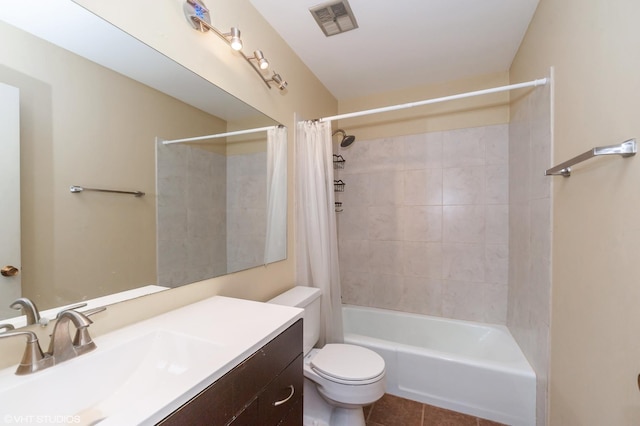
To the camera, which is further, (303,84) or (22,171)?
(303,84)

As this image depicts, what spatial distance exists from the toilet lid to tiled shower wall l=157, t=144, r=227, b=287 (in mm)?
783

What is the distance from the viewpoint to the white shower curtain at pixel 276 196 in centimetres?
166

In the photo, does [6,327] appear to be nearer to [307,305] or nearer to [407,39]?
[307,305]

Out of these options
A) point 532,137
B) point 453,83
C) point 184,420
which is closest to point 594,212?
point 532,137

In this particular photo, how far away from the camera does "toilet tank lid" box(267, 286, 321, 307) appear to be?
1.47 m

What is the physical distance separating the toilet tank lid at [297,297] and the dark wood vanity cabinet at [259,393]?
46 cm

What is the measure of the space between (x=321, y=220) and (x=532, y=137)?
145 centimetres

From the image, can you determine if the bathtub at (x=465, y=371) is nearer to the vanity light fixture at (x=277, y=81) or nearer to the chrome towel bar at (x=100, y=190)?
the chrome towel bar at (x=100, y=190)

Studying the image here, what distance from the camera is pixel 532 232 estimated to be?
1605 mm

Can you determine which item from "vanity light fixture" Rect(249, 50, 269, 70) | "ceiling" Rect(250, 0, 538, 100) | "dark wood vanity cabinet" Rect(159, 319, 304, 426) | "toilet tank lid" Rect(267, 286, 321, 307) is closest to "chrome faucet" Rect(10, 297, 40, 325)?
"dark wood vanity cabinet" Rect(159, 319, 304, 426)

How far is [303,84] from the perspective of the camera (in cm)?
204

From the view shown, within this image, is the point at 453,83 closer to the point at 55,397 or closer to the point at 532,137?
the point at 532,137

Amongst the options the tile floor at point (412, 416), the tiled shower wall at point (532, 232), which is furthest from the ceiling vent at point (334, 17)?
the tile floor at point (412, 416)

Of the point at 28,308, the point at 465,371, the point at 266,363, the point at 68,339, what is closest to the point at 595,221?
the point at 465,371
